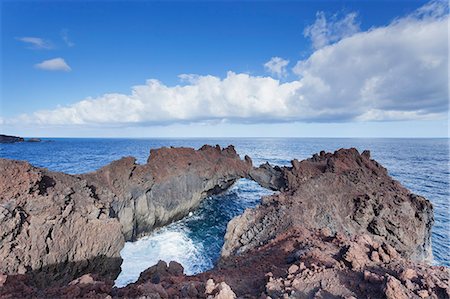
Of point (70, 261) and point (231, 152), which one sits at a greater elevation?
point (231, 152)

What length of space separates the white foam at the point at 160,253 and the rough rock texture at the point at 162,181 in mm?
1250

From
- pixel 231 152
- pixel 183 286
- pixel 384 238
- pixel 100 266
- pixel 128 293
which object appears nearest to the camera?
pixel 128 293

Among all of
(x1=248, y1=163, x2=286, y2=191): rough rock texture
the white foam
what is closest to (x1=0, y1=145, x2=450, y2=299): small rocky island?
(x1=248, y1=163, x2=286, y2=191): rough rock texture

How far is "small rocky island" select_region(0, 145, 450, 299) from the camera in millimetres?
7816

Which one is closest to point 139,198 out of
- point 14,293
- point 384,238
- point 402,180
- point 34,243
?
point 34,243

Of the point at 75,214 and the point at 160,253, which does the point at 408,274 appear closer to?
the point at 75,214

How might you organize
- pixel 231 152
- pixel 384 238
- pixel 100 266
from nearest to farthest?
pixel 100 266, pixel 384 238, pixel 231 152

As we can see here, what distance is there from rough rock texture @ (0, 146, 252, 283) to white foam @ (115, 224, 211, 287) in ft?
4.21

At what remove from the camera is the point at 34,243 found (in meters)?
12.3

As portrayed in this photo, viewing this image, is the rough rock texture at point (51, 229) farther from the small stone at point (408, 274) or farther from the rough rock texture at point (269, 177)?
the rough rock texture at point (269, 177)

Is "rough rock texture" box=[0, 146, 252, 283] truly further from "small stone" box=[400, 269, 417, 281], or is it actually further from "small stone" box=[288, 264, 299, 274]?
"small stone" box=[400, 269, 417, 281]

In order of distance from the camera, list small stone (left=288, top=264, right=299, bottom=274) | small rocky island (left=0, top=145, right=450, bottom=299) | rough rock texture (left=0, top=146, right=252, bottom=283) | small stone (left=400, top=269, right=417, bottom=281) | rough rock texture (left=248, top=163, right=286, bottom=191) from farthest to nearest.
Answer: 1. rough rock texture (left=248, top=163, right=286, bottom=191)
2. rough rock texture (left=0, top=146, right=252, bottom=283)
3. small stone (left=288, top=264, right=299, bottom=274)
4. small rocky island (left=0, top=145, right=450, bottom=299)
5. small stone (left=400, top=269, right=417, bottom=281)

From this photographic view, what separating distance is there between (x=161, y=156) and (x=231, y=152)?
38.9 feet

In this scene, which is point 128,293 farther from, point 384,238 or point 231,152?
point 231,152
